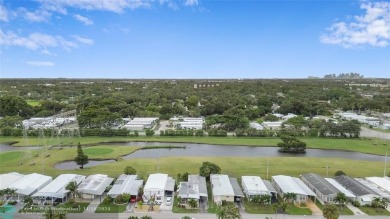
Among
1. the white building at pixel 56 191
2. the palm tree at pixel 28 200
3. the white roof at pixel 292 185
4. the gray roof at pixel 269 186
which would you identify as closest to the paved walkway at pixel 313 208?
the white roof at pixel 292 185

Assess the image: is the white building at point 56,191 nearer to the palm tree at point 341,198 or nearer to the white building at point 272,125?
the palm tree at point 341,198

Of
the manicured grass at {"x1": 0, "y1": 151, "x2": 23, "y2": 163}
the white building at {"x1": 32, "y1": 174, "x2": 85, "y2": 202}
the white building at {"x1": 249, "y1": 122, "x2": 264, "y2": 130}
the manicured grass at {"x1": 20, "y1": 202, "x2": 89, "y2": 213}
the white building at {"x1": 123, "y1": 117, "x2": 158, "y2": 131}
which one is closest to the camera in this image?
the manicured grass at {"x1": 20, "y1": 202, "x2": 89, "y2": 213}

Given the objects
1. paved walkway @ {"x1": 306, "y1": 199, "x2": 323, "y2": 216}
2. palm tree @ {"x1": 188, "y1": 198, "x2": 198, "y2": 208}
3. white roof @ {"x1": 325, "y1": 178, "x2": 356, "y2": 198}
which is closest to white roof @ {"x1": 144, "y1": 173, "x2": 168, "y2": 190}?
palm tree @ {"x1": 188, "y1": 198, "x2": 198, "y2": 208}

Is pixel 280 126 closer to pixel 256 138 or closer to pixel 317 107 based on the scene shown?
pixel 256 138

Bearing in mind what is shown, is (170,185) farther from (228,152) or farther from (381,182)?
(381,182)

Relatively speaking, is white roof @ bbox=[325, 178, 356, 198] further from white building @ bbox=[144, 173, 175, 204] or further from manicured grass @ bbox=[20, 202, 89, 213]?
manicured grass @ bbox=[20, 202, 89, 213]

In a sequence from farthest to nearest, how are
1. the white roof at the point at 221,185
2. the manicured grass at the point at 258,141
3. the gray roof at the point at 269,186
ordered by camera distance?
the manicured grass at the point at 258,141 < the gray roof at the point at 269,186 < the white roof at the point at 221,185

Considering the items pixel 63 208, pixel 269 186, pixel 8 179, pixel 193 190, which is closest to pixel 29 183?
pixel 8 179

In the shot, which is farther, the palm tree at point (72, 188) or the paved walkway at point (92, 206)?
the palm tree at point (72, 188)
